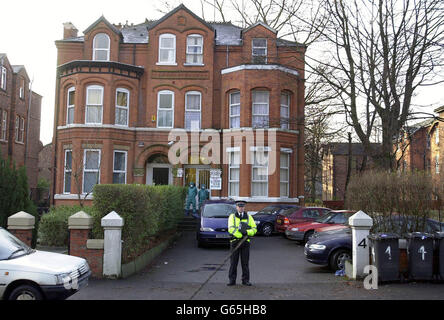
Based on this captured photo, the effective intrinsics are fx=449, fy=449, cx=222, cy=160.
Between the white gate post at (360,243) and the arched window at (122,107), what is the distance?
1745cm

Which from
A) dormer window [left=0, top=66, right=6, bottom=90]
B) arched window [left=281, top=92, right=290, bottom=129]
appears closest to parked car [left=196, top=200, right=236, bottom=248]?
arched window [left=281, top=92, right=290, bottom=129]

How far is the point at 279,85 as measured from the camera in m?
24.5

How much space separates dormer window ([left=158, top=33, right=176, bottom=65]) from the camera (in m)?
26.0

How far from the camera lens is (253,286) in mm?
9812

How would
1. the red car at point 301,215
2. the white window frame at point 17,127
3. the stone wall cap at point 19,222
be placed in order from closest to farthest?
the stone wall cap at point 19,222 → the red car at point 301,215 → the white window frame at point 17,127

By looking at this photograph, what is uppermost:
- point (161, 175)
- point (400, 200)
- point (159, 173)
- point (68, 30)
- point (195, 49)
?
point (68, 30)

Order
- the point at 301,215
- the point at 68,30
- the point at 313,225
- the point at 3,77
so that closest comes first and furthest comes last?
1. the point at 313,225
2. the point at 301,215
3. the point at 68,30
4. the point at 3,77

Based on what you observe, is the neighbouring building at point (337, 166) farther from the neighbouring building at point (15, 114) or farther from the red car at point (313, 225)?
the neighbouring building at point (15, 114)

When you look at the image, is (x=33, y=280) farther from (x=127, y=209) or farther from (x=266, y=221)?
(x=266, y=221)

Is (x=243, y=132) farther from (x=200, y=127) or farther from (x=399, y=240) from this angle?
(x=399, y=240)

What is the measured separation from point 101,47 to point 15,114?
13814mm

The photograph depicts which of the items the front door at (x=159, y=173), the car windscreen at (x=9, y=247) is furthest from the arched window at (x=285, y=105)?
the car windscreen at (x=9, y=247)

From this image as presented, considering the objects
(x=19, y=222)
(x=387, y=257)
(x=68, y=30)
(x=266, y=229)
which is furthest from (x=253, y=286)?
(x=68, y=30)

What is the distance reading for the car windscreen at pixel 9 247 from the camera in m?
7.89
